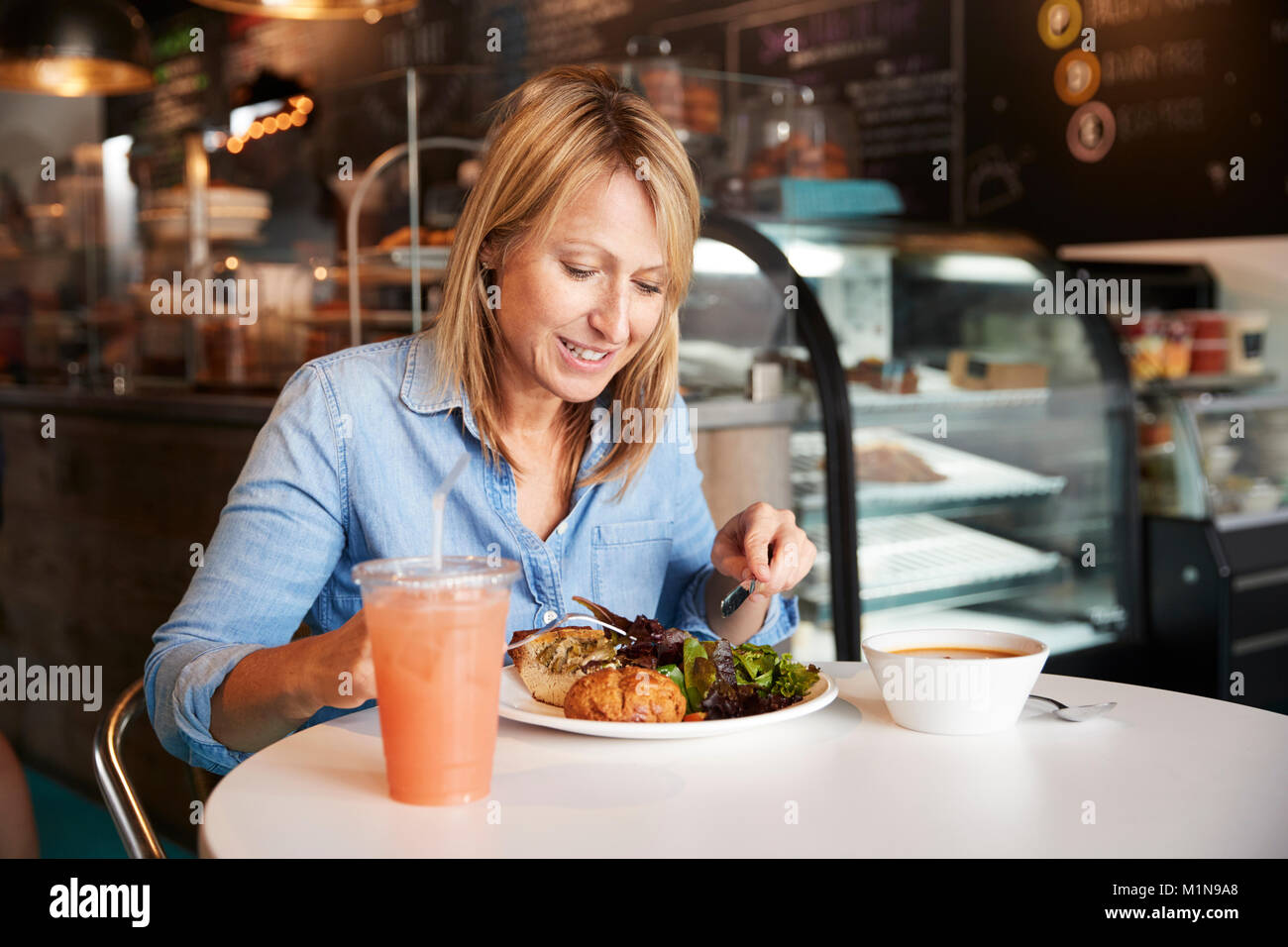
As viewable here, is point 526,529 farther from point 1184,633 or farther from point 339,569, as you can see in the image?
point 1184,633

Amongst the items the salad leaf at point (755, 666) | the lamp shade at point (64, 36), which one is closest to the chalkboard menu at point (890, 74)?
the lamp shade at point (64, 36)

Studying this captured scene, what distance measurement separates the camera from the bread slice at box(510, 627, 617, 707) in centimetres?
116

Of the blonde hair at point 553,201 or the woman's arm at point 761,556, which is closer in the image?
the woman's arm at point 761,556

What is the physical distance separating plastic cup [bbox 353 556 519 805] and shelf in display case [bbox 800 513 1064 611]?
2006 millimetres

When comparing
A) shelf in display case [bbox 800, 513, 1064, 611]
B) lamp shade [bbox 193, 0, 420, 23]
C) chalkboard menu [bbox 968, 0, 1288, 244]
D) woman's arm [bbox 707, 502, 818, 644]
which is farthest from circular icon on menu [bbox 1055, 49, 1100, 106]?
woman's arm [bbox 707, 502, 818, 644]

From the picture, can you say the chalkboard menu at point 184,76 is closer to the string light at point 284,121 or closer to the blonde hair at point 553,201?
the string light at point 284,121

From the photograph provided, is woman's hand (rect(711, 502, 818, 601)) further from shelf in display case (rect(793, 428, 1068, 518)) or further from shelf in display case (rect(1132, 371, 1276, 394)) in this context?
shelf in display case (rect(1132, 371, 1276, 394))

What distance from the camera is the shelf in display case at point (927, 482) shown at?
2.89 meters

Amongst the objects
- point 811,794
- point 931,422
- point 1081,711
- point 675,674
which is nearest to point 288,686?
point 675,674

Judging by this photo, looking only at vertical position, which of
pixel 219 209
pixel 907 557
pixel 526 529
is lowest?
pixel 907 557

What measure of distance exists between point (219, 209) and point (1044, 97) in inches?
114

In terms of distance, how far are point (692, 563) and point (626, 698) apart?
64 cm

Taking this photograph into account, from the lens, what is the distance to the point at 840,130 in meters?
3.63
